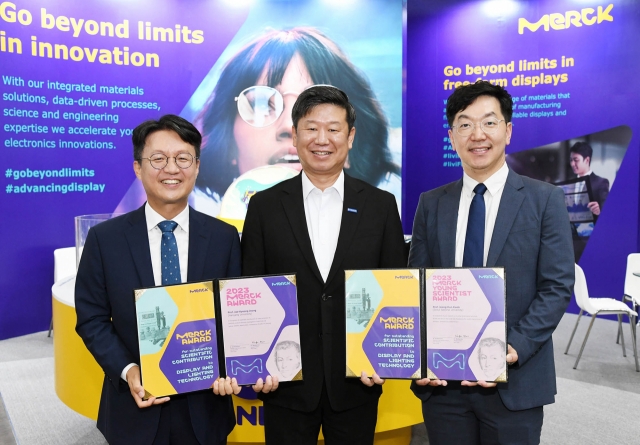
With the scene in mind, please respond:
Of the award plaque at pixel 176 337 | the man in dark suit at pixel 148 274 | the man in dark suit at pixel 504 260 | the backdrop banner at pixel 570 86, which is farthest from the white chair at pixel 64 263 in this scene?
the backdrop banner at pixel 570 86

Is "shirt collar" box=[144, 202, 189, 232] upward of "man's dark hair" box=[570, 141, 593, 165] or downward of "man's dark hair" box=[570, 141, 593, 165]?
downward

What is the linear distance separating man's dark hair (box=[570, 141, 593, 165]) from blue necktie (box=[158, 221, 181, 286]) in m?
6.21

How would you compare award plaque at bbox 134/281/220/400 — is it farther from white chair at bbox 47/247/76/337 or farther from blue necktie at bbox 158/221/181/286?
white chair at bbox 47/247/76/337

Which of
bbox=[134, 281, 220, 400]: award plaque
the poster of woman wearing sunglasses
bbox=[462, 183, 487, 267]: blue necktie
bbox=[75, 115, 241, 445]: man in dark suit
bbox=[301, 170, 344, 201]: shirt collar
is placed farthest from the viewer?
the poster of woman wearing sunglasses

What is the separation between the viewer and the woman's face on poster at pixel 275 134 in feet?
22.8

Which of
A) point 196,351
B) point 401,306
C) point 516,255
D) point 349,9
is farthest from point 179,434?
point 349,9

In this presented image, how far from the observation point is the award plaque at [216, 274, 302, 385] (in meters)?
1.75

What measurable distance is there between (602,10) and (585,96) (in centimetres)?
99

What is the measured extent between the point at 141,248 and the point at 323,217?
0.63 metres

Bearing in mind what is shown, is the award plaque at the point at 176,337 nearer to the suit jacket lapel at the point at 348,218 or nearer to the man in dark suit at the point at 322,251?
the man in dark suit at the point at 322,251

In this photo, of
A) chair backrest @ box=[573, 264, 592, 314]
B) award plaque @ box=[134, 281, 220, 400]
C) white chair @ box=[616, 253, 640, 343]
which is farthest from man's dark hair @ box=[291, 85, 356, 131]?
white chair @ box=[616, 253, 640, 343]

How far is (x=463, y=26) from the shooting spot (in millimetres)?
7809

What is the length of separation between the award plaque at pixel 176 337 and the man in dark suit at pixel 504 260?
70 cm

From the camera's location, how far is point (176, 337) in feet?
5.57
